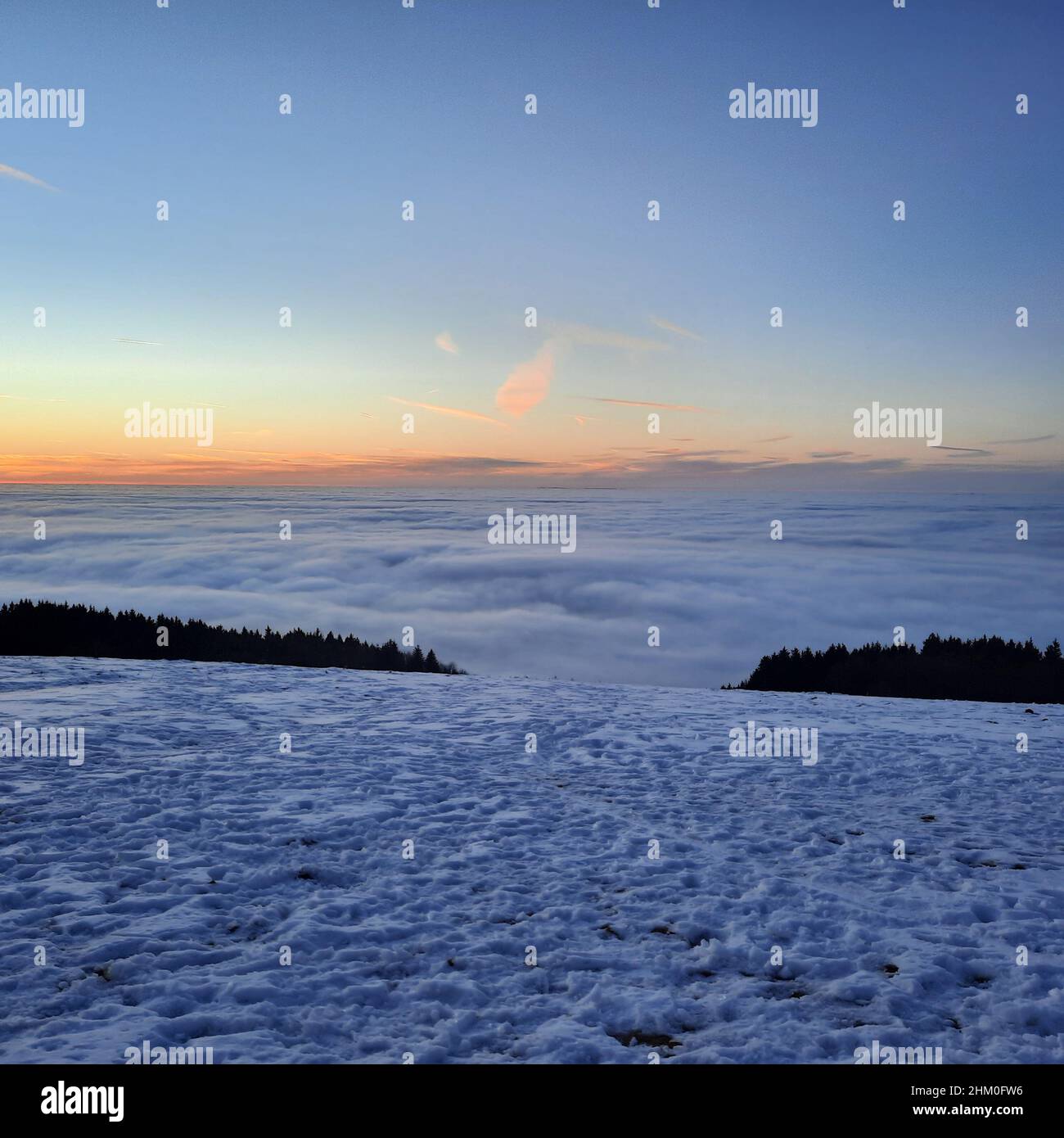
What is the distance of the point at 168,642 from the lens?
32.8m

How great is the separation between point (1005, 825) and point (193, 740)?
1135 cm

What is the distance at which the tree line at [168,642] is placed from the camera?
31.3 metres

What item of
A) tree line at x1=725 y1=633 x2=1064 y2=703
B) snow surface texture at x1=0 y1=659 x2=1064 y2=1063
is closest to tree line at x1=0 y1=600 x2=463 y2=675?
tree line at x1=725 y1=633 x2=1064 y2=703

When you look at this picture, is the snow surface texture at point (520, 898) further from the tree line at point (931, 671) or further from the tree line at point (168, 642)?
the tree line at point (168, 642)

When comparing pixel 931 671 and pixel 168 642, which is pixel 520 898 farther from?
pixel 931 671

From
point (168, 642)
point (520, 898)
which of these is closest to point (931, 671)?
point (520, 898)

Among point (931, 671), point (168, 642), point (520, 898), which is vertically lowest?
point (931, 671)

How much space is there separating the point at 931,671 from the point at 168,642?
33.3 meters

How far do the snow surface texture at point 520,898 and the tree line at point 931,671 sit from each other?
20.4m

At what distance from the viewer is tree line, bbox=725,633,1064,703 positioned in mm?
31875

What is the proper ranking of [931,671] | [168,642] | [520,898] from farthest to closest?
[931,671]
[168,642]
[520,898]

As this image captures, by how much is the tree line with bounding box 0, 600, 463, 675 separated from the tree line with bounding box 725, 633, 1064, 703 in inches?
618

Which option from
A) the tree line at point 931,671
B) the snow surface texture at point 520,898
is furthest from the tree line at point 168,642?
the snow surface texture at point 520,898
